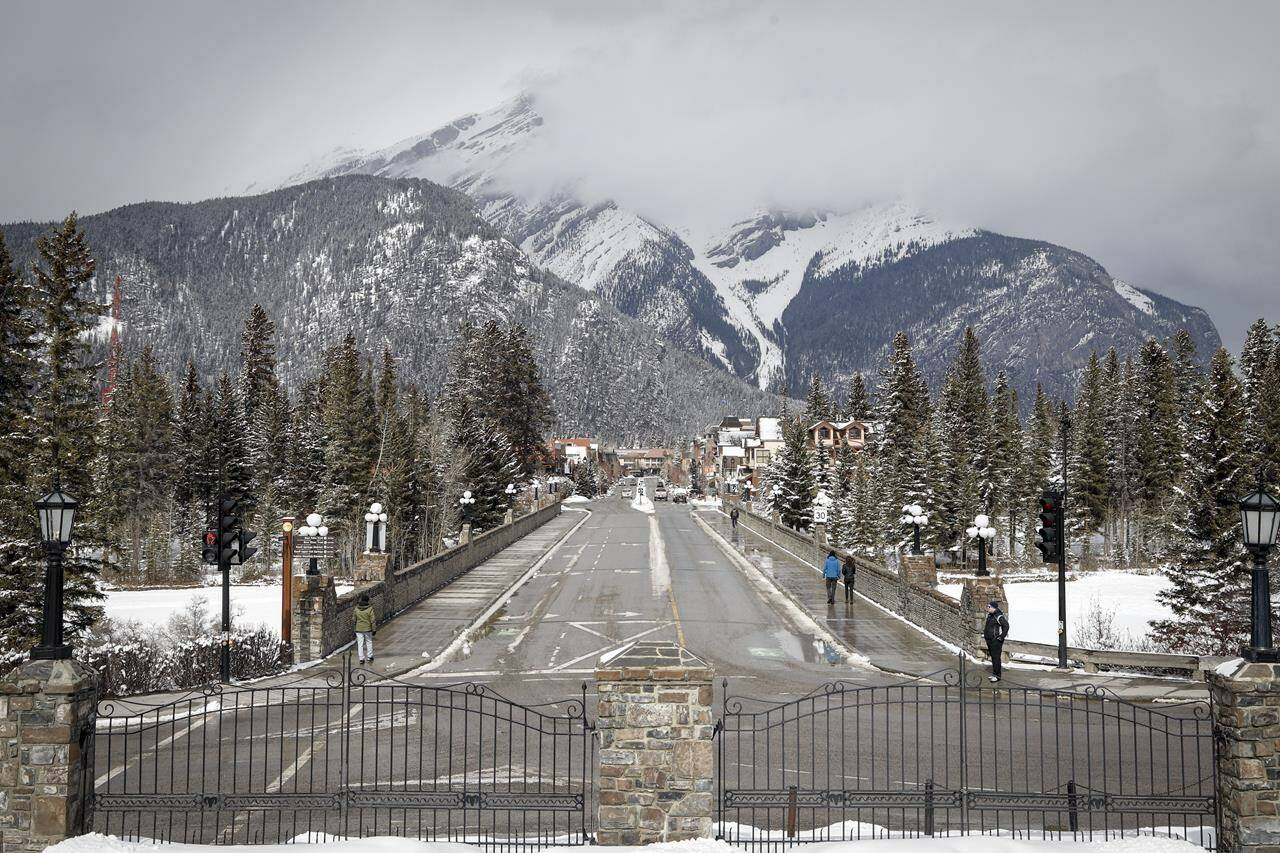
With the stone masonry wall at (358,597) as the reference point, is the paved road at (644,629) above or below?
below

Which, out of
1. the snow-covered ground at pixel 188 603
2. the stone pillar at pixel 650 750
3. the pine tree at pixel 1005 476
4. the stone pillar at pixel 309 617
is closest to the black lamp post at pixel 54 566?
the stone pillar at pixel 650 750


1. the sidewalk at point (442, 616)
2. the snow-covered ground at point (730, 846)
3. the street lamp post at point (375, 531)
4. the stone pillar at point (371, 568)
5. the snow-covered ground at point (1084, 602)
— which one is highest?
the street lamp post at point (375, 531)

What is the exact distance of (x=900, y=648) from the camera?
78.1 feet

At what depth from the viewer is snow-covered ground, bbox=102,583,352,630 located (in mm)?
31953

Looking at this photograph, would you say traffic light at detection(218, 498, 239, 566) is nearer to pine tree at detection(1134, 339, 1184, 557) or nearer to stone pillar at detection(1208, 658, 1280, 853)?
stone pillar at detection(1208, 658, 1280, 853)

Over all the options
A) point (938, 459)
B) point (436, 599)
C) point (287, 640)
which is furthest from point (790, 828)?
point (938, 459)

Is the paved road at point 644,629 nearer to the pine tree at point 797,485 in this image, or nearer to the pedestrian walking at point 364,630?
the pedestrian walking at point 364,630

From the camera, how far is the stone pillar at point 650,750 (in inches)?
363

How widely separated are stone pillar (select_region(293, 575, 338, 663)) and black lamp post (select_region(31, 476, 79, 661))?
471 inches

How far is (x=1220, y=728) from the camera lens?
9.61 meters

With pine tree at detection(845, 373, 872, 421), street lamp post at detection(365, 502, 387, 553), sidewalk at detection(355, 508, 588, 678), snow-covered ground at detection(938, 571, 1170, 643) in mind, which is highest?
pine tree at detection(845, 373, 872, 421)

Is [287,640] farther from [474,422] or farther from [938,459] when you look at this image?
[474,422]

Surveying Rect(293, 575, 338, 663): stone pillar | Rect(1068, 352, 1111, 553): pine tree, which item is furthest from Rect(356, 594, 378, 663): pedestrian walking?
Rect(1068, 352, 1111, 553): pine tree

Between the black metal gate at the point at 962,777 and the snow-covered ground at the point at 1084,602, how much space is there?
11801 millimetres
